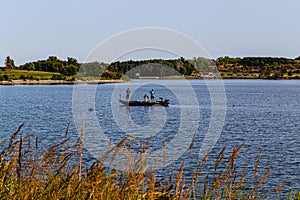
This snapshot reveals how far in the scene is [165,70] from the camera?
5575 cm

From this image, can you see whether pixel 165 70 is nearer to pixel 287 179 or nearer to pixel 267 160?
pixel 267 160

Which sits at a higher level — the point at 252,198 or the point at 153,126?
the point at 252,198

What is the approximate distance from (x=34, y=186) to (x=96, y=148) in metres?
23.7

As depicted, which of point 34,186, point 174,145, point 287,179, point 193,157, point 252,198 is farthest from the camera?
point 174,145

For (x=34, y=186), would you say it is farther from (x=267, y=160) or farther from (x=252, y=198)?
(x=267, y=160)

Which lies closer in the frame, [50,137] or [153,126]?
[50,137]

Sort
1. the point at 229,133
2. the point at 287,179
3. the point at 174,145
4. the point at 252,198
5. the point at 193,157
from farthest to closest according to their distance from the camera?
the point at 229,133
the point at 174,145
the point at 193,157
the point at 287,179
the point at 252,198

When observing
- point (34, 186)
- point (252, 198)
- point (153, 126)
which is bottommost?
point (153, 126)

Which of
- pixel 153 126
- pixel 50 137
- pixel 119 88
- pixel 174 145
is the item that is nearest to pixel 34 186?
pixel 174 145

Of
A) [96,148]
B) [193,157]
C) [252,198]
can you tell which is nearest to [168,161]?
[193,157]

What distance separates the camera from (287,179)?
23578 mm

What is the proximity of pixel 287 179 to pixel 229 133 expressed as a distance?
20163 millimetres

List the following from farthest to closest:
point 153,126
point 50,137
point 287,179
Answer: point 153,126, point 50,137, point 287,179

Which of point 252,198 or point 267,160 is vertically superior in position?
point 252,198
